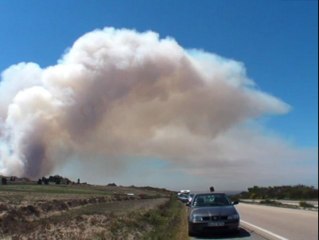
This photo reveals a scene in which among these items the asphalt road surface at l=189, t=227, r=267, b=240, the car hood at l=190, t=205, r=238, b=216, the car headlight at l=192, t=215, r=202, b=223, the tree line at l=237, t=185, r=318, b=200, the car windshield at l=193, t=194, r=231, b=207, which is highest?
the tree line at l=237, t=185, r=318, b=200

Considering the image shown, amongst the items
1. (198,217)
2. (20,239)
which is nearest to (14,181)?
(20,239)

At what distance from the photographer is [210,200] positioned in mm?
21484

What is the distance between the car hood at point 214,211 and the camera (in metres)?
19.4

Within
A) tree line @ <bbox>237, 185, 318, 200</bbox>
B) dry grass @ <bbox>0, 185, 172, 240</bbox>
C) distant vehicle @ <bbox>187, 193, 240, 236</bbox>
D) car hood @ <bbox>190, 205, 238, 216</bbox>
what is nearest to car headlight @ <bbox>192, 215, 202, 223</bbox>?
distant vehicle @ <bbox>187, 193, 240, 236</bbox>

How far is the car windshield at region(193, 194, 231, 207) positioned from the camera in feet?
69.2

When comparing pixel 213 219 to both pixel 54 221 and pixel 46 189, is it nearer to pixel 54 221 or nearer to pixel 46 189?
pixel 46 189

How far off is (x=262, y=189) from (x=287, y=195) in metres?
31.6

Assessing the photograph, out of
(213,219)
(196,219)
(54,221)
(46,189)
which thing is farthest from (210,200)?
(54,221)

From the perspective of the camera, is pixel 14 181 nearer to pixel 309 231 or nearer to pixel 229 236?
pixel 229 236

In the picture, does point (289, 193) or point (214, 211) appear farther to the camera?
point (289, 193)

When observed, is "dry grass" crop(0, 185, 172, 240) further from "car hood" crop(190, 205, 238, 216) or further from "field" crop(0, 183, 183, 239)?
"car hood" crop(190, 205, 238, 216)

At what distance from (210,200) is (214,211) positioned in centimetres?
193

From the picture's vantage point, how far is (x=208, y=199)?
21.6m

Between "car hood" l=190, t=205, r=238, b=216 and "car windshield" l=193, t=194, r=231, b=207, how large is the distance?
0.84m
